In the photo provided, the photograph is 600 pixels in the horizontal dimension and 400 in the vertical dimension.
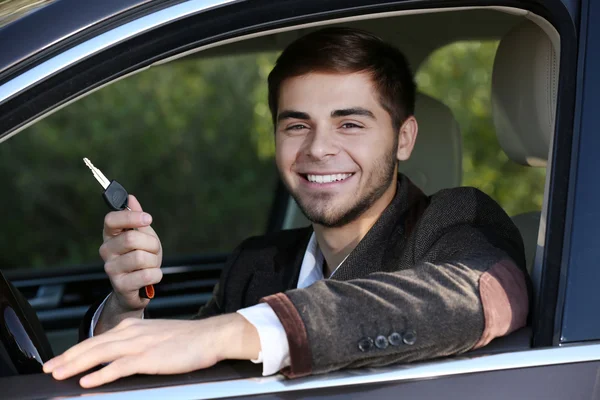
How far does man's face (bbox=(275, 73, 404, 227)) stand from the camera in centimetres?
232

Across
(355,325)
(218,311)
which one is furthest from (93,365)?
(218,311)

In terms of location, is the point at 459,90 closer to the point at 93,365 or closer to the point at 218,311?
the point at 218,311

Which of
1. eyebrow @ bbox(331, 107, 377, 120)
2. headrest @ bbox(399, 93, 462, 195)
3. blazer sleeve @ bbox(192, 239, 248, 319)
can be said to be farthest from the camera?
headrest @ bbox(399, 93, 462, 195)

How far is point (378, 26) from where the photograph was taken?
2.88m

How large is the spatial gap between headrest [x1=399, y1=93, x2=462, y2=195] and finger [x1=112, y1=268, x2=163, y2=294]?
129 centimetres

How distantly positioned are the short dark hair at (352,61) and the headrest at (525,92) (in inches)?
11.3

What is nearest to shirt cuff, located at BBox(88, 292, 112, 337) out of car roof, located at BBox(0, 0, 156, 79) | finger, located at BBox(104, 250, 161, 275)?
finger, located at BBox(104, 250, 161, 275)

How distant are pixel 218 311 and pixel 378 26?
3.44ft

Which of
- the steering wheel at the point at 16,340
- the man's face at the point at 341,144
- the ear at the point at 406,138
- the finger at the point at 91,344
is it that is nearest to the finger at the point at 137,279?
the steering wheel at the point at 16,340

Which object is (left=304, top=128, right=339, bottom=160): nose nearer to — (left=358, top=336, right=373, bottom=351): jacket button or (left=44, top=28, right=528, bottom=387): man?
(left=44, top=28, right=528, bottom=387): man

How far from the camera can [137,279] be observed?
6.38 feet

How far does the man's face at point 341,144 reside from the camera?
7.61 ft

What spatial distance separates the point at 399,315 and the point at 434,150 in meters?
1.55

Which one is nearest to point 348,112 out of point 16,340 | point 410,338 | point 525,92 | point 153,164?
point 525,92
